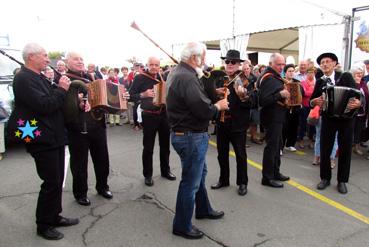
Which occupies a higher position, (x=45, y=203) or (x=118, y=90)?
(x=118, y=90)

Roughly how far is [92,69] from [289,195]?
7.67m

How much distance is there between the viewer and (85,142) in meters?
4.15

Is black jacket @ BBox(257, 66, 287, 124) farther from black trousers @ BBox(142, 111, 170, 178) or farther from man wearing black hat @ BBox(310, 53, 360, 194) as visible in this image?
black trousers @ BBox(142, 111, 170, 178)

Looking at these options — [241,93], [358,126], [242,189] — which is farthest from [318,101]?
[358,126]

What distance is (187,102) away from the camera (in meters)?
3.04

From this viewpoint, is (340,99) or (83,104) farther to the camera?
(340,99)

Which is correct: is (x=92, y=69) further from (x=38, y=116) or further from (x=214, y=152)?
(x=38, y=116)

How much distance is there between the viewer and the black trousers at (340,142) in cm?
468

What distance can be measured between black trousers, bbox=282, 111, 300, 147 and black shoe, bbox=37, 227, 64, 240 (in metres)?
4.92

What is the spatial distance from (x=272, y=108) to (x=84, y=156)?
2713mm

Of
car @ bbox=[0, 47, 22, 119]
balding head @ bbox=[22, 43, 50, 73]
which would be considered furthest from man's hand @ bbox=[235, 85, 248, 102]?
car @ bbox=[0, 47, 22, 119]

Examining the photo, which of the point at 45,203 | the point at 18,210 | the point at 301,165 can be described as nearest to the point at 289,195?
the point at 301,165

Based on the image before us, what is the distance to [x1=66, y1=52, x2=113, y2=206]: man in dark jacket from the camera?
13.1 feet

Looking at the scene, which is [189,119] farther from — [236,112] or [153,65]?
[153,65]
